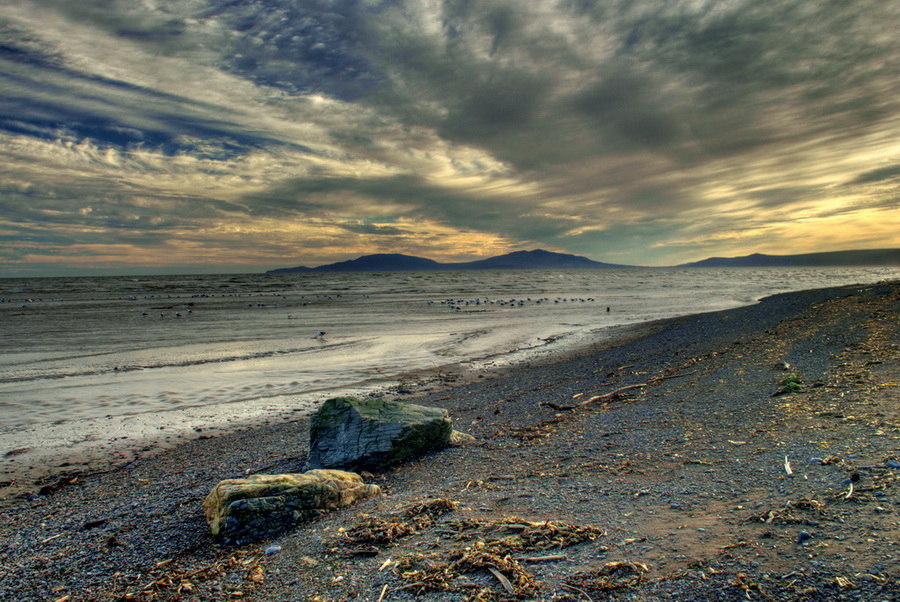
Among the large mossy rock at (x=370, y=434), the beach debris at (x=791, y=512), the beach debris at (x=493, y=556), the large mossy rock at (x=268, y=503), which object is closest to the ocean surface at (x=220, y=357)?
the large mossy rock at (x=370, y=434)

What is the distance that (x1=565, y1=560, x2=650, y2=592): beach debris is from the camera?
3449 millimetres

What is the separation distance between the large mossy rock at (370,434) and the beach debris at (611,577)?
13.9ft

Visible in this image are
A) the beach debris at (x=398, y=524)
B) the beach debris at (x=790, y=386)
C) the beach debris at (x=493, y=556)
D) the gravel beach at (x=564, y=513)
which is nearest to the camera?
the gravel beach at (x=564, y=513)

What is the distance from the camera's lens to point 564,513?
16.0 feet

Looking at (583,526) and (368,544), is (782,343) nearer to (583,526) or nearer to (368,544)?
(583,526)

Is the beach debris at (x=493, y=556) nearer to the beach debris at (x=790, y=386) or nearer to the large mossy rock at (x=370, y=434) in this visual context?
the large mossy rock at (x=370, y=434)

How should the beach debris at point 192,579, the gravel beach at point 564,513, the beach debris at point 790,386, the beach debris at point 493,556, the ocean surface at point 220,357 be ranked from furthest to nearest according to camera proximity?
the ocean surface at point 220,357 < the beach debris at point 790,386 < the beach debris at point 192,579 < the beach debris at point 493,556 < the gravel beach at point 564,513

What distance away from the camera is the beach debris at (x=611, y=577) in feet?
11.3

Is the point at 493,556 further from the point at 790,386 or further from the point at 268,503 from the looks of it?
the point at 790,386

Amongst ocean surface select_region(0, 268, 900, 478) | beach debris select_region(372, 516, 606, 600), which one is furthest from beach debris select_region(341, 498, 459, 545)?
ocean surface select_region(0, 268, 900, 478)

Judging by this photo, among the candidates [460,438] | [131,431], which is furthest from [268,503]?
[131,431]

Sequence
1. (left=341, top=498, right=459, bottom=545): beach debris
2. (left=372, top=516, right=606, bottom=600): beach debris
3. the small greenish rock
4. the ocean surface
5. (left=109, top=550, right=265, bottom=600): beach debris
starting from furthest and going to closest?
the ocean surface → the small greenish rock → (left=341, top=498, right=459, bottom=545): beach debris → (left=109, top=550, right=265, bottom=600): beach debris → (left=372, top=516, right=606, bottom=600): beach debris

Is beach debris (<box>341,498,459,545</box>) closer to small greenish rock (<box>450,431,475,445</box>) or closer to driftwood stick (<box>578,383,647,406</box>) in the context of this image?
small greenish rock (<box>450,431,475,445</box>)

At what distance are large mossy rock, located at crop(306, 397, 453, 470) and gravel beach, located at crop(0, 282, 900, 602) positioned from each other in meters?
0.38
